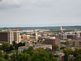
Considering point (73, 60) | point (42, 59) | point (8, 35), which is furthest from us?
point (8, 35)

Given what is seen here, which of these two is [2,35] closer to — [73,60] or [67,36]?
[67,36]

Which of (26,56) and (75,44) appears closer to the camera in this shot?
(26,56)

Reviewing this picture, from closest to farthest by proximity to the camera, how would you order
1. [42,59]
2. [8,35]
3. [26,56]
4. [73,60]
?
[42,59] < [26,56] < [73,60] < [8,35]

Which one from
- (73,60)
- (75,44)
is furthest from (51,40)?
(73,60)

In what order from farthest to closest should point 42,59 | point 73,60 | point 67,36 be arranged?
point 67,36 < point 73,60 < point 42,59

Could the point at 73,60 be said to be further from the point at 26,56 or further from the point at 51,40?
the point at 51,40

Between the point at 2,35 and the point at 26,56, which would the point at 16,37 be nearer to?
the point at 2,35

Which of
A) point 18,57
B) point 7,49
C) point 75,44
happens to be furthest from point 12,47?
point 18,57

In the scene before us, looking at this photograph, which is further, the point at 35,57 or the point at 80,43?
the point at 80,43

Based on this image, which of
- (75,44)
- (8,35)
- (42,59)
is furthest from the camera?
(8,35)
